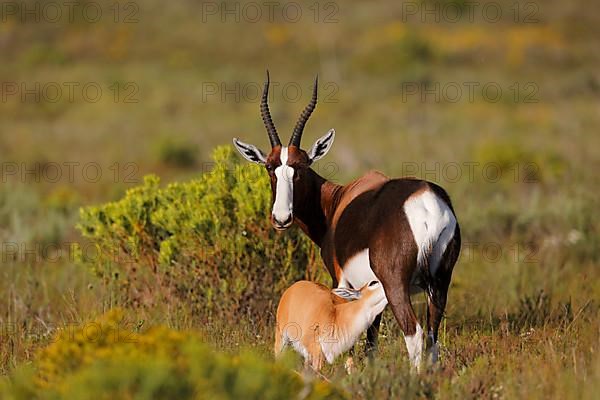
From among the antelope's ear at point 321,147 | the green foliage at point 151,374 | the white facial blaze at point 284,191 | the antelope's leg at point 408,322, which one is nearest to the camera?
the green foliage at point 151,374

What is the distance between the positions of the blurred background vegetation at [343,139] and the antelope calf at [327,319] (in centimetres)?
31

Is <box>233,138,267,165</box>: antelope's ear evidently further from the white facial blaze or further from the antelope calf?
the antelope calf

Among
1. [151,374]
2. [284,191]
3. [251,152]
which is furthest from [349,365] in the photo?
[151,374]

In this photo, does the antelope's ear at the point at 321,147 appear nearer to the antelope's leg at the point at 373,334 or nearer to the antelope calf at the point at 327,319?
the antelope calf at the point at 327,319

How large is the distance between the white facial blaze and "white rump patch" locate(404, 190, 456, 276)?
93 centimetres

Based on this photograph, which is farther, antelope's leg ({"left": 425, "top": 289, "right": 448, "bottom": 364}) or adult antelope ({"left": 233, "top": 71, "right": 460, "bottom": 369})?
antelope's leg ({"left": 425, "top": 289, "right": 448, "bottom": 364})

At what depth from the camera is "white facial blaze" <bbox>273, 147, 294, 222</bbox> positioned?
6.47 meters

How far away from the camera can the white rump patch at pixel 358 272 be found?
20.6ft

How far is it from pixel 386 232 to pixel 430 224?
0.31 m

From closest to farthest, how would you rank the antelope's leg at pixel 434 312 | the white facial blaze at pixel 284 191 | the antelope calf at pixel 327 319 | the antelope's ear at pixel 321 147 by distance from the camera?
the antelope calf at pixel 327 319
the antelope's leg at pixel 434 312
the white facial blaze at pixel 284 191
the antelope's ear at pixel 321 147

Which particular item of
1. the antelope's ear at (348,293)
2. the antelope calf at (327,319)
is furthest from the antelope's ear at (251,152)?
the antelope's ear at (348,293)

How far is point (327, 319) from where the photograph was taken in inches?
239

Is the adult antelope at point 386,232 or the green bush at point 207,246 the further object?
the green bush at point 207,246

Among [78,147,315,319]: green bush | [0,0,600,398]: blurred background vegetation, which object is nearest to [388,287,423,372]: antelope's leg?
Result: [0,0,600,398]: blurred background vegetation
